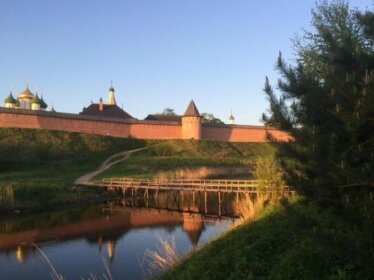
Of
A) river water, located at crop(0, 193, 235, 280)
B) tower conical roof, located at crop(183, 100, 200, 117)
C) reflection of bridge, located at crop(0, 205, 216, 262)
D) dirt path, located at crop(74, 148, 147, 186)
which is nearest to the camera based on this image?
river water, located at crop(0, 193, 235, 280)

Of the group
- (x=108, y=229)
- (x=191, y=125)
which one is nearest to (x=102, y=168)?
(x=191, y=125)

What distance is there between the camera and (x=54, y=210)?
20.7 m

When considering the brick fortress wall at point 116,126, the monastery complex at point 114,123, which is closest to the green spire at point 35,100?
the monastery complex at point 114,123

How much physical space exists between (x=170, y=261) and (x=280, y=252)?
294 centimetres

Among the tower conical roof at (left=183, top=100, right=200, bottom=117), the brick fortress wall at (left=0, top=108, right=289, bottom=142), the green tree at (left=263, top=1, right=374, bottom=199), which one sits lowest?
the green tree at (left=263, top=1, right=374, bottom=199)

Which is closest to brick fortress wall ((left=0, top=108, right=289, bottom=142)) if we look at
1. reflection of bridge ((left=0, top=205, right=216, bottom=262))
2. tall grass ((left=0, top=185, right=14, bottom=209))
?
tall grass ((left=0, top=185, right=14, bottom=209))

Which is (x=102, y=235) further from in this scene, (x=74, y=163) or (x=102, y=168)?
(x=74, y=163)

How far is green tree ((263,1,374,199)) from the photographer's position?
3668mm

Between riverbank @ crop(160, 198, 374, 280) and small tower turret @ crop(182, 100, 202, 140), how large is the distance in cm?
4003

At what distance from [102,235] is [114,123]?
32.1 m

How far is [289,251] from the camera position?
6910 millimetres

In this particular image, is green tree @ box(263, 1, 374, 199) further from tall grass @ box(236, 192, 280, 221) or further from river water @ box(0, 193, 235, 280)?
tall grass @ box(236, 192, 280, 221)

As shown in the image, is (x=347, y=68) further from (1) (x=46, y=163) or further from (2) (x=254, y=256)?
(1) (x=46, y=163)

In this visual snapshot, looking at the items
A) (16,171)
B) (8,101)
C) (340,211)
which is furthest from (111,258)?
(8,101)
